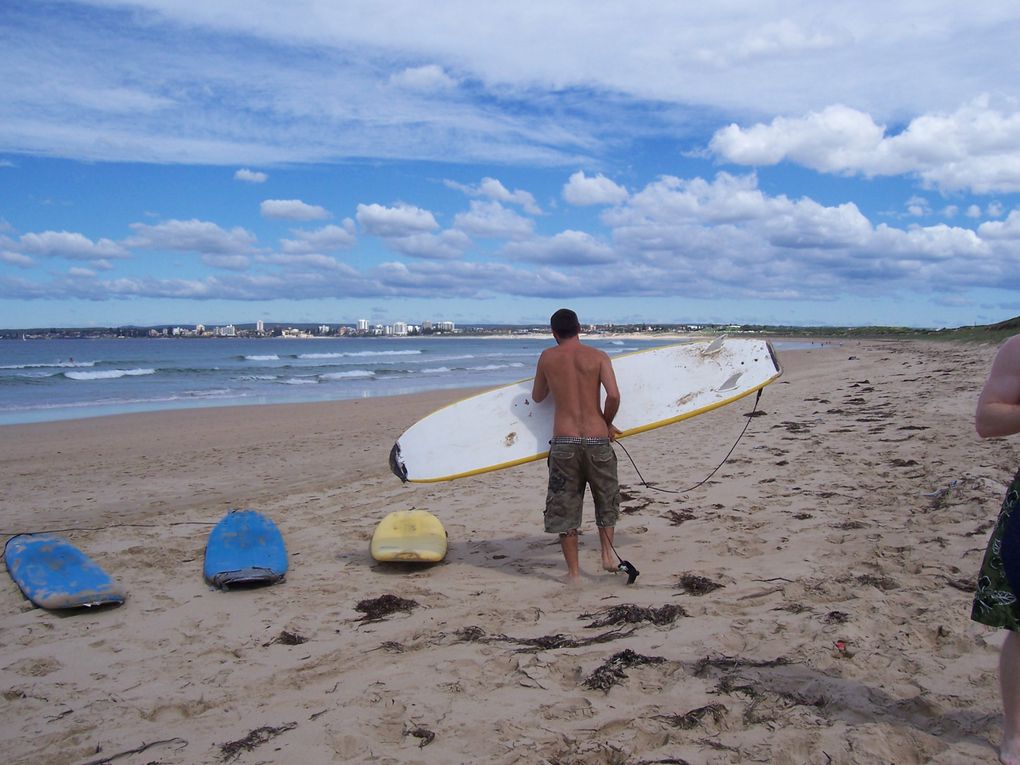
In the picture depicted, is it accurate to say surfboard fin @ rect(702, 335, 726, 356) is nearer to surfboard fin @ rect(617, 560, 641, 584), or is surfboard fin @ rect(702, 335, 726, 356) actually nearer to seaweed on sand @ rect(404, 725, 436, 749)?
surfboard fin @ rect(617, 560, 641, 584)

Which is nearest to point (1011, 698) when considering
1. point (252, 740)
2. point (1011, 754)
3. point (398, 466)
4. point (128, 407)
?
point (1011, 754)

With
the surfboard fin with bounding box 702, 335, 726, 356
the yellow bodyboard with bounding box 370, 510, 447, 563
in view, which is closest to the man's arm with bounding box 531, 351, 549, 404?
the yellow bodyboard with bounding box 370, 510, 447, 563

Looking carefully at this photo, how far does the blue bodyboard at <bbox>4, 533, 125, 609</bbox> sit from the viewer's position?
14.1ft

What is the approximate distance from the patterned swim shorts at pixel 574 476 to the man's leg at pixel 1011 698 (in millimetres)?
2344

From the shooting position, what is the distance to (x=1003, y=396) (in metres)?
2.17

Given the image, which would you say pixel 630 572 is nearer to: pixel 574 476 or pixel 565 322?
pixel 574 476

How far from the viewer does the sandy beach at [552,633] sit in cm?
261

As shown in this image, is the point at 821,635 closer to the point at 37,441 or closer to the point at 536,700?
the point at 536,700

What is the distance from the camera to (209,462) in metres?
9.87

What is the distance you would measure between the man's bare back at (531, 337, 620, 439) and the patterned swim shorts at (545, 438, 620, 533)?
71 mm

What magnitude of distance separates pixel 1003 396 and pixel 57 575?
5090 millimetres

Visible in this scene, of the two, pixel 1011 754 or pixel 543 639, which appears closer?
pixel 1011 754

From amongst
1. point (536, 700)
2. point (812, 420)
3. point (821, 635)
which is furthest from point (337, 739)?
point (812, 420)

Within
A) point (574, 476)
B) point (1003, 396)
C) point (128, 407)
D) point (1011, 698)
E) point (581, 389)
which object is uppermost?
point (1003, 396)
